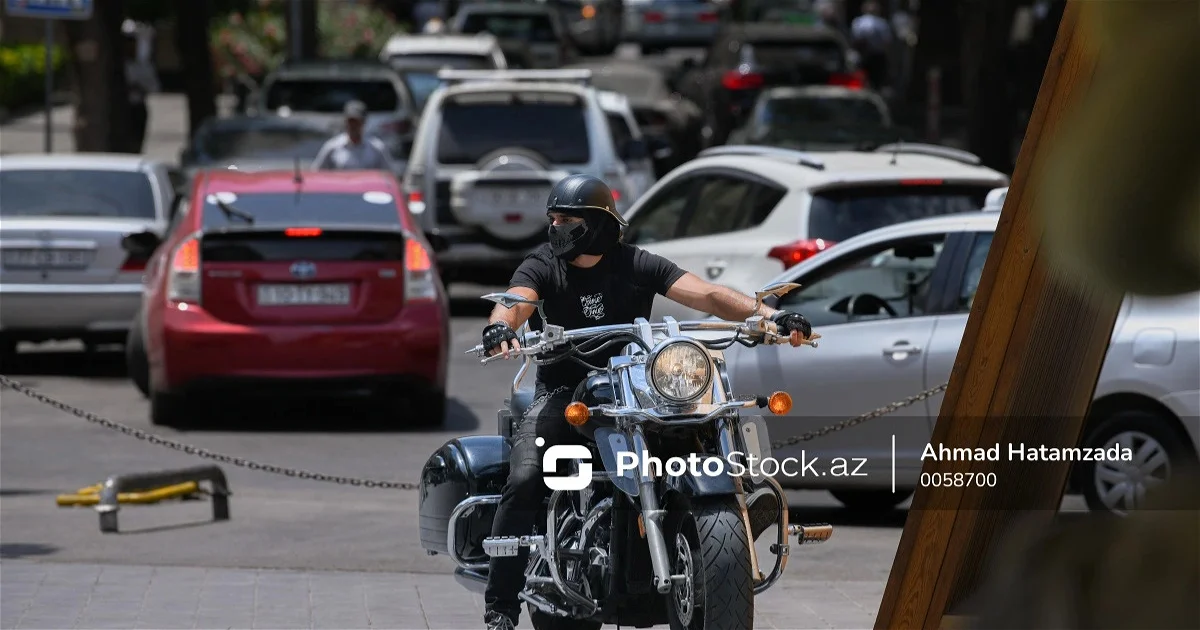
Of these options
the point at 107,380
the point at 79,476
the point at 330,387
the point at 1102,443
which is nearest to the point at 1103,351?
the point at 1102,443

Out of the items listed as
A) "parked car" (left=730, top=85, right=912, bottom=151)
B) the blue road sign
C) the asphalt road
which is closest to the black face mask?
the asphalt road

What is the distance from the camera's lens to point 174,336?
1216 centimetres

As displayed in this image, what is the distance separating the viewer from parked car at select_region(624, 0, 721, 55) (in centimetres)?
5172

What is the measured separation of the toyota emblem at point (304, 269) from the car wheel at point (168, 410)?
1077 mm

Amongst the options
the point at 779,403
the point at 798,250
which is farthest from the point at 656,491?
the point at 798,250

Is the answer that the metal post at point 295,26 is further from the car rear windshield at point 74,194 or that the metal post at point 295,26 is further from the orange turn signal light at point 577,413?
the orange turn signal light at point 577,413

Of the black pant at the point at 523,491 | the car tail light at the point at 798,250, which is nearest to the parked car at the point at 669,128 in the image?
the car tail light at the point at 798,250

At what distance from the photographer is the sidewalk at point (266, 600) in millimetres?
6867

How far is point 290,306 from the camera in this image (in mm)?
12219

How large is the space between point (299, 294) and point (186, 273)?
2.27 ft

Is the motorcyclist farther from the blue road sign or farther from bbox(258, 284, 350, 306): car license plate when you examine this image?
the blue road sign

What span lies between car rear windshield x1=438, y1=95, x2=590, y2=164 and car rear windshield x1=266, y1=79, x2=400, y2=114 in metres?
6.88

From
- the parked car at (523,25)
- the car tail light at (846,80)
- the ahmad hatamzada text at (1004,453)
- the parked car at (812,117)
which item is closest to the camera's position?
the ahmad hatamzada text at (1004,453)

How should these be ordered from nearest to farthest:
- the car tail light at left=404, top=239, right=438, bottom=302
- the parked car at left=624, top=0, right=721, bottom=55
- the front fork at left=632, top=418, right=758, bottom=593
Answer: the front fork at left=632, top=418, right=758, bottom=593, the car tail light at left=404, top=239, right=438, bottom=302, the parked car at left=624, top=0, right=721, bottom=55
